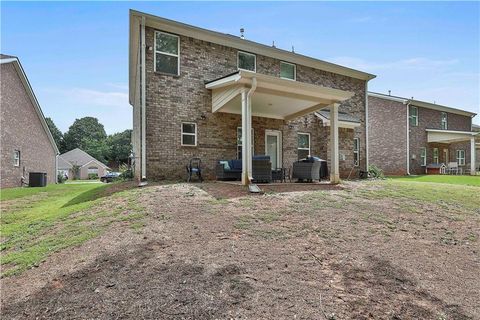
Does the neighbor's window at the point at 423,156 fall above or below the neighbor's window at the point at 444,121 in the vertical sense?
below

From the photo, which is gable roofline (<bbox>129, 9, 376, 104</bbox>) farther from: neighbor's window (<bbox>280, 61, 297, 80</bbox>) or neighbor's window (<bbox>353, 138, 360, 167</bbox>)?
neighbor's window (<bbox>353, 138, 360, 167</bbox>)

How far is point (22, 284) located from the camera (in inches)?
147

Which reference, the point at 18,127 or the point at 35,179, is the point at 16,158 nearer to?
the point at 35,179

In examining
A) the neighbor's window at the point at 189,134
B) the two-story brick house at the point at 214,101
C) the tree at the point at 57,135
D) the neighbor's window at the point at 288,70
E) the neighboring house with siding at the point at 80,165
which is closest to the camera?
the two-story brick house at the point at 214,101

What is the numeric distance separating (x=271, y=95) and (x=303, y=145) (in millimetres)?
5194

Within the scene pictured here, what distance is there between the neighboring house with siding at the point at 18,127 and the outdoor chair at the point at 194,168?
12.5m

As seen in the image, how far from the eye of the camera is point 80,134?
7956 centimetres

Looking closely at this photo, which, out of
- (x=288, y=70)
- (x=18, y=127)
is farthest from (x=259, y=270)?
(x=18, y=127)

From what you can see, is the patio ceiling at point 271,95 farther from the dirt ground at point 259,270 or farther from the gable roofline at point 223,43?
the dirt ground at point 259,270

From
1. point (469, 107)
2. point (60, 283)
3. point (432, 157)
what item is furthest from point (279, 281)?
point (469, 107)

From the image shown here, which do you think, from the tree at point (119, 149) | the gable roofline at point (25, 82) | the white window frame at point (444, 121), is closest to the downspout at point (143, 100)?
the gable roofline at point (25, 82)

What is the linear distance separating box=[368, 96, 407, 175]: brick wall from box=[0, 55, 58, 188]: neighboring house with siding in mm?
24467

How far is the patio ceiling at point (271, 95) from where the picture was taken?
9.05 metres

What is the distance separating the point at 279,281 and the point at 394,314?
1322mm
